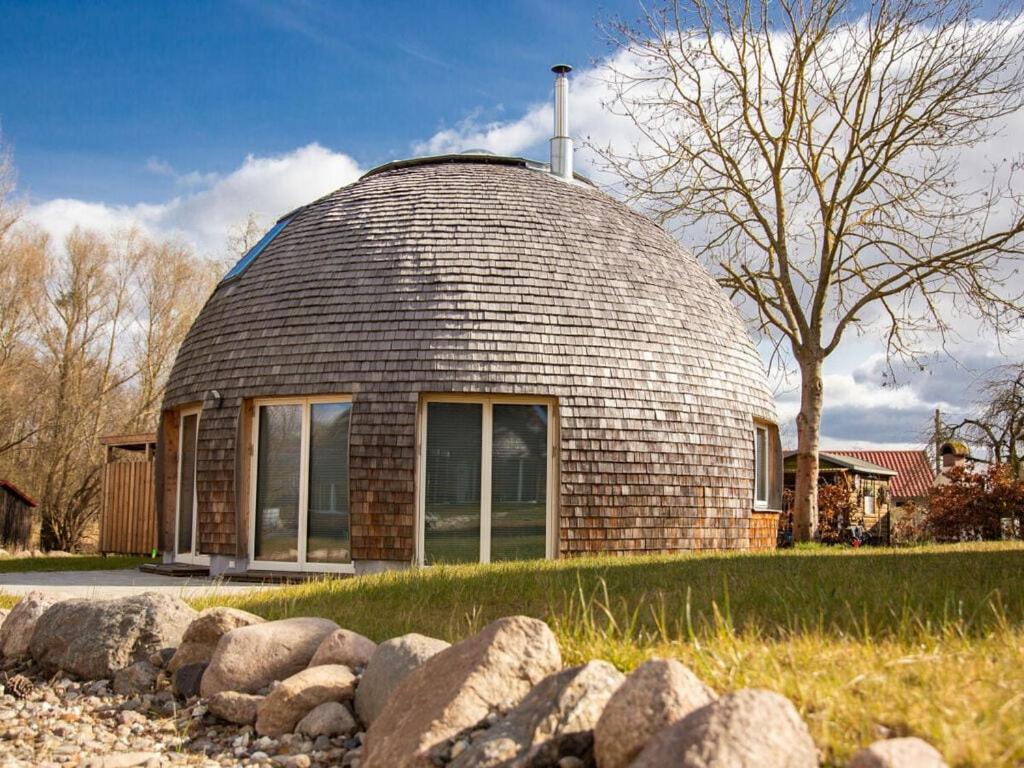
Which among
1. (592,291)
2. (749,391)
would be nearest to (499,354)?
(592,291)

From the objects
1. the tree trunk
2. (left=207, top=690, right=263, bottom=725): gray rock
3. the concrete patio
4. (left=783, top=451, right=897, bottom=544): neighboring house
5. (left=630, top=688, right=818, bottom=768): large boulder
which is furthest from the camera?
(left=783, top=451, right=897, bottom=544): neighboring house

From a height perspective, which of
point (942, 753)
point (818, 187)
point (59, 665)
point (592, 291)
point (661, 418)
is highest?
point (818, 187)

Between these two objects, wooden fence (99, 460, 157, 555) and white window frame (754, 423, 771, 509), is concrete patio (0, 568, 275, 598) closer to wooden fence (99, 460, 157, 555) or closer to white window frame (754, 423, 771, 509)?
wooden fence (99, 460, 157, 555)

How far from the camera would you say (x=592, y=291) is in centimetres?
1094

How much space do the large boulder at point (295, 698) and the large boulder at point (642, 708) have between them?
5.85 feet

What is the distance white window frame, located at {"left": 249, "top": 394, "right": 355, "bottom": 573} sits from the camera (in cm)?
1040

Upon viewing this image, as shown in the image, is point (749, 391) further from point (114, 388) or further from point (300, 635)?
point (114, 388)

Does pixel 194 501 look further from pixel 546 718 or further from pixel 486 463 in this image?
pixel 546 718

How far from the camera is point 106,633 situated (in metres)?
5.29

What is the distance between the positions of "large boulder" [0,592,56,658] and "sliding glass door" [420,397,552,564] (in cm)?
463

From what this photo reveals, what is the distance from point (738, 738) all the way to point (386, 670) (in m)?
2.06

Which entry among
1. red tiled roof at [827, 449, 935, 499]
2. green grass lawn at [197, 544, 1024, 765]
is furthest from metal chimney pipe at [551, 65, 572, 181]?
red tiled roof at [827, 449, 935, 499]

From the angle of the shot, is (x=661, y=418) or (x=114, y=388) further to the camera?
(x=114, y=388)

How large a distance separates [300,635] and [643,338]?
685 centimetres
